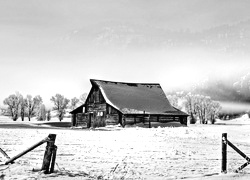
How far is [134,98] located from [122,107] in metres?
4.69

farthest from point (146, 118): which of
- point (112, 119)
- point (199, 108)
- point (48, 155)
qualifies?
point (199, 108)

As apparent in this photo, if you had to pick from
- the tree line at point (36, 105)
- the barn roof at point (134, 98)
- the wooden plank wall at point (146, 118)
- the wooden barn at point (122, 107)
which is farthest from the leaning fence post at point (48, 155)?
the tree line at point (36, 105)

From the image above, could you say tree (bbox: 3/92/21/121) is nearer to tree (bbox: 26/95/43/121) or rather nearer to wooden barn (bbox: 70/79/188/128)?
tree (bbox: 26/95/43/121)

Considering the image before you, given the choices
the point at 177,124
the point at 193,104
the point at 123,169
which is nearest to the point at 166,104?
the point at 177,124

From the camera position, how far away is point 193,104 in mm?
96438

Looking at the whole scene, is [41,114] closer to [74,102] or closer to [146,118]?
[74,102]

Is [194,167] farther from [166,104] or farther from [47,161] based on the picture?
[166,104]

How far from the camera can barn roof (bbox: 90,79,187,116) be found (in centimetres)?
4391

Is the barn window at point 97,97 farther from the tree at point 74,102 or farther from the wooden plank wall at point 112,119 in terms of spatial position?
the tree at point 74,102

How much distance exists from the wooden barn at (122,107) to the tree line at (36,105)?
153 feet

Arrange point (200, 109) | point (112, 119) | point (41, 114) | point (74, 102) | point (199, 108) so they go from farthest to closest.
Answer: point (41, 114) → point (74, 102) → point (200, 109) → point (199, 108) → point (112, 119)

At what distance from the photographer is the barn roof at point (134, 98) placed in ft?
144

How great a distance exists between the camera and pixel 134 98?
46.8 metres

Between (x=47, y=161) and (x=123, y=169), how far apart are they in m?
2.63
